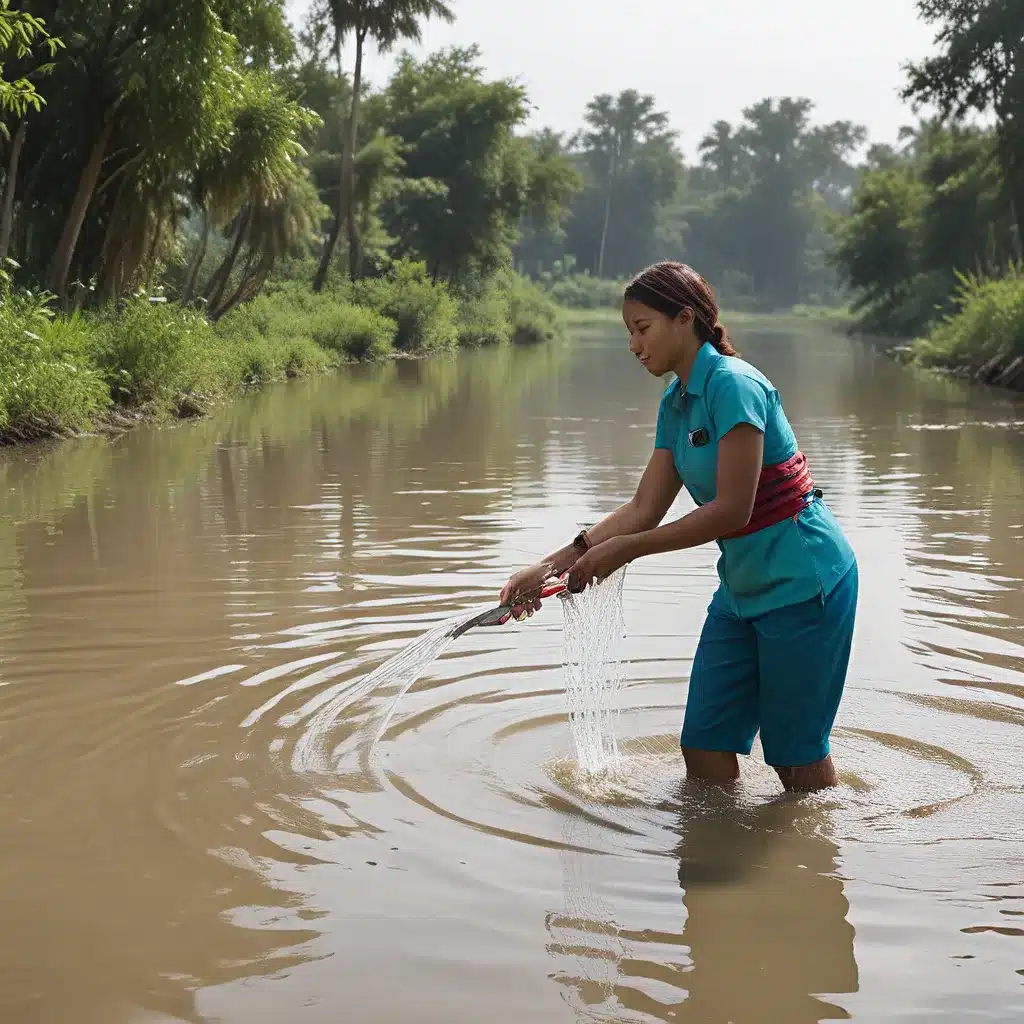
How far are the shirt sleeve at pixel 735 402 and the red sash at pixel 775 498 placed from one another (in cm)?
19

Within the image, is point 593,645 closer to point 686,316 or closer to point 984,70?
point 686,316

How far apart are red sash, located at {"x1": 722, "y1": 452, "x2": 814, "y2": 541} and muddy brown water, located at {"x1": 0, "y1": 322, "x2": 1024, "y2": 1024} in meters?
1.03

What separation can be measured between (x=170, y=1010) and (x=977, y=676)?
14.4 ft

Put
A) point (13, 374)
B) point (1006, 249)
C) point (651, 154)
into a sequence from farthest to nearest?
point (651, 154) → point (1006, 249) → point (13, 374)

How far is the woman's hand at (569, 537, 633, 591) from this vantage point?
446cm

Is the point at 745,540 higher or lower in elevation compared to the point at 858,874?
higher

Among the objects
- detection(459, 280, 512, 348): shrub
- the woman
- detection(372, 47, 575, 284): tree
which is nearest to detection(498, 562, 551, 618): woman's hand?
the woman

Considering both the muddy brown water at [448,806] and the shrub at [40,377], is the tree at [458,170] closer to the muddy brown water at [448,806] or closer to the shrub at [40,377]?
the shrub at [40,377]

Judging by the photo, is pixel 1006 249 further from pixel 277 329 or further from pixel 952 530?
pixel 952 530

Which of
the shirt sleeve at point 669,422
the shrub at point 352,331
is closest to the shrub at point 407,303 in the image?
the shrub at point 352,331

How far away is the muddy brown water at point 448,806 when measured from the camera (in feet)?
12.3

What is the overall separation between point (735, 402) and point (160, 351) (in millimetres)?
16093

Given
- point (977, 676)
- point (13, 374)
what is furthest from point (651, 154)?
point (977, 676)

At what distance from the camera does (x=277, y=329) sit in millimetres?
32625
